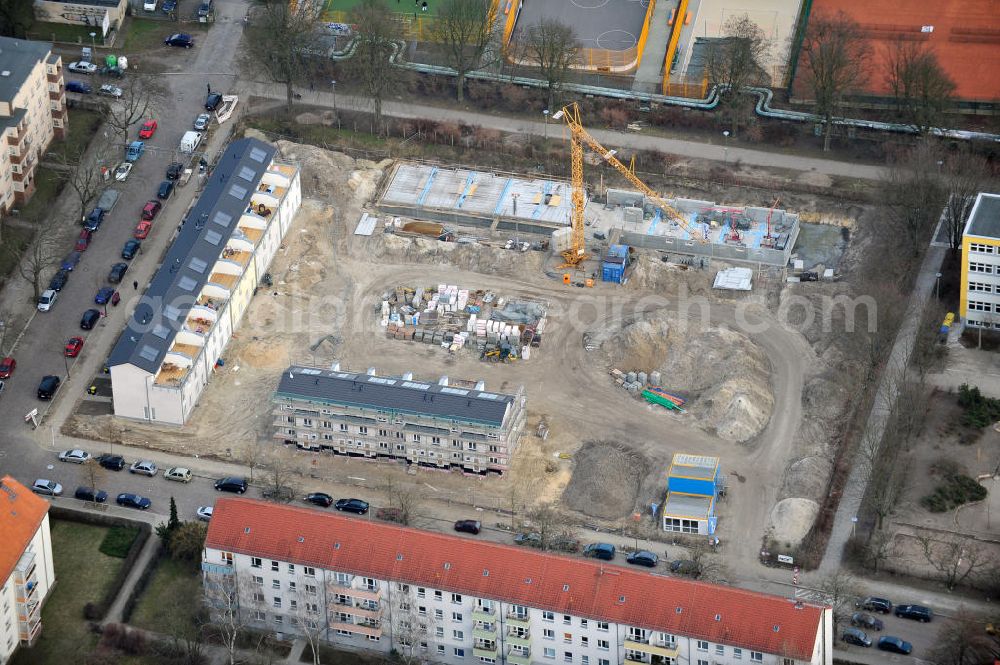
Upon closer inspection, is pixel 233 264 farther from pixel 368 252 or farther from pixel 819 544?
pixel 819 544

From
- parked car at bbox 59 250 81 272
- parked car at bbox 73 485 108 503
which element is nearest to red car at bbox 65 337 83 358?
parked car at bbox 59 250 81 272

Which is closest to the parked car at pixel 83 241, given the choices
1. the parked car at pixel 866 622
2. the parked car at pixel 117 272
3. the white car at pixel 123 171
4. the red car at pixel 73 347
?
the parked car at pixel 117 272

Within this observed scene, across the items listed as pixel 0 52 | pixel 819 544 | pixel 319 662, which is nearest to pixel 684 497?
pixel 819 544

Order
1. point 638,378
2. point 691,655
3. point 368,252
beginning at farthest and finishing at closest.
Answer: point 368,252 → point 638,378 → point 691,655

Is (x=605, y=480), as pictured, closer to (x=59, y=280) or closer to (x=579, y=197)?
(x=579, y=197)

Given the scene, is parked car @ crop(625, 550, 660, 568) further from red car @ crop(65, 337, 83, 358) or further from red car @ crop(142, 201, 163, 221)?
red car @ crop(142, 201, 163, 221)

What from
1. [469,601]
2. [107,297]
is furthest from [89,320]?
[469,601]
